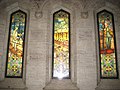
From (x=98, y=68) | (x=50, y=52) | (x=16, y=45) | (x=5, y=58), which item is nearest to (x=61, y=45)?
(x=50, y=52)

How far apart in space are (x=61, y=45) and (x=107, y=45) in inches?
86.6

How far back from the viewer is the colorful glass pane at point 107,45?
854 centimetres

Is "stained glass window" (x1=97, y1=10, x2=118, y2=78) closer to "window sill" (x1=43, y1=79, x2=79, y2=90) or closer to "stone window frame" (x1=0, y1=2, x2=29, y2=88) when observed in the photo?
"window sill" (x1=43, y1=79, x2=79, y2=90)

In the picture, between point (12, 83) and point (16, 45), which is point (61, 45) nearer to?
point (16, 45)

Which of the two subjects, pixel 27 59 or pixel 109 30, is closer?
pixel 27 59

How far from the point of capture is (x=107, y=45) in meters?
8.94

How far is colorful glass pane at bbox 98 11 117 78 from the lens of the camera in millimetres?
8539

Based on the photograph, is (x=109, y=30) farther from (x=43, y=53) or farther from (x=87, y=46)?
(x=43, y=53)

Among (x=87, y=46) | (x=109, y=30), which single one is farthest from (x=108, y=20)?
(x=87, y=46)

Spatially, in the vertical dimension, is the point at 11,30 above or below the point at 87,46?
above

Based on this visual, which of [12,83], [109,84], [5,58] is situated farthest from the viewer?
[5,58]

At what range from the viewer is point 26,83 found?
8258mm

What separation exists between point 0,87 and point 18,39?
7.92ft

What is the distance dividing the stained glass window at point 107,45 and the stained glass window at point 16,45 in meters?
3.76
